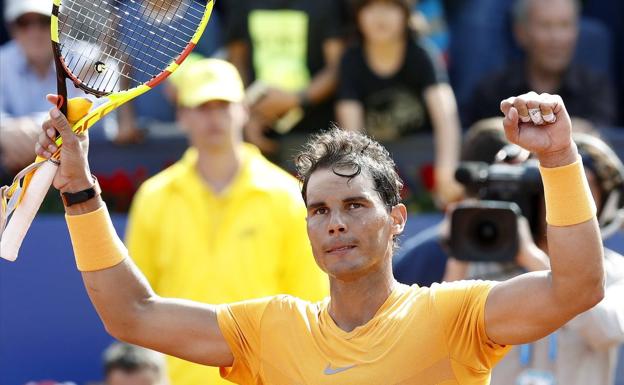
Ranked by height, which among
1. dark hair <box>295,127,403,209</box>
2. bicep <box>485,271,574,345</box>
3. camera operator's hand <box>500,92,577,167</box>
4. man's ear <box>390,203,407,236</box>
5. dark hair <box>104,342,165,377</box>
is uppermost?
camera operator's hand <box>500,92,577,167</box>

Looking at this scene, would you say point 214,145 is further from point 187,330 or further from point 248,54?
point 187,330

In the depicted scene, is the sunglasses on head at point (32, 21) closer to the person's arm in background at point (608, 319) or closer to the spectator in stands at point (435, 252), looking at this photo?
the spectator in stands at point (435, 252)

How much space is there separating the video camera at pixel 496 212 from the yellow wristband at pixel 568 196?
46.3 inches

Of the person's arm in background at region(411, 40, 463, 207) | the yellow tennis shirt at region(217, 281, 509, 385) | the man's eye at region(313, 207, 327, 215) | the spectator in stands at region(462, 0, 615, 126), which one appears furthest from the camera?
the spectator in stands at region(462, 0, 615, 126)

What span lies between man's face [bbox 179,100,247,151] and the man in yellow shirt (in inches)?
78.7

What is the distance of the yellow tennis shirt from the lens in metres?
3.18

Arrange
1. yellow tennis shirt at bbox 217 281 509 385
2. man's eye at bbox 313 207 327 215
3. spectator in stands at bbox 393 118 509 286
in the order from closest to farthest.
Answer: yellow tennis shirt at bbox 217 281 509 385
man's eye at bbox 313 207 327 215
spectator in stands at bbox 393 118 509 286

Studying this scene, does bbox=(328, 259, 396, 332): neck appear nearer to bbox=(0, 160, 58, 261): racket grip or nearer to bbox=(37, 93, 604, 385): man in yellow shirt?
bbox=(37, 93, 604, 385): man in yellow shirt

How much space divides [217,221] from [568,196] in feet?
8.17

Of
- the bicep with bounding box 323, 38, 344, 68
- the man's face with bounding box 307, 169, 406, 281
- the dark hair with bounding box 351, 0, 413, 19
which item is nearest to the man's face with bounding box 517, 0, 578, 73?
the dark hair with bounding box 351, 0, 413, 19

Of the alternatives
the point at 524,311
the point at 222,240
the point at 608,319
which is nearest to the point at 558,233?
the point at 524,311

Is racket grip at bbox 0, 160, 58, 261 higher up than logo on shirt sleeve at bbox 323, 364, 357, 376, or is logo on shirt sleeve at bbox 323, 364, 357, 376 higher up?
racket grip at bbox 0, 160, 58, 261

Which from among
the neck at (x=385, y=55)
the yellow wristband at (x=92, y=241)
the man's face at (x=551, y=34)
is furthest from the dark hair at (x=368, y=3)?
the yellow wristband at (x=92, y=241)

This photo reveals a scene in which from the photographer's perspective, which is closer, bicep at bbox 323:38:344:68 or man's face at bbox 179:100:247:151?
man's face at bbox 179:100:247:151
